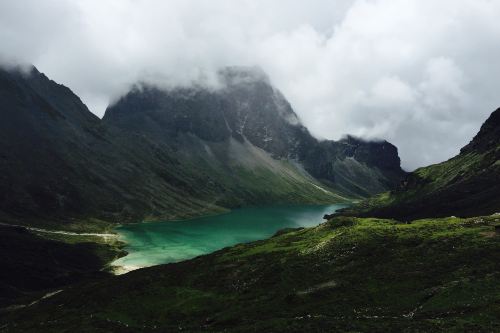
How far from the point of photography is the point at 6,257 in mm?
195750

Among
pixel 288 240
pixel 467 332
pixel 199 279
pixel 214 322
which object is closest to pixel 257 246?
pixel 288 240

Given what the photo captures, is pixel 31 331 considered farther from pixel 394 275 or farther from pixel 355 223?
pixel 355 223

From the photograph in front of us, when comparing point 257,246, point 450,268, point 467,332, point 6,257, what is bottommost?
point 467,332

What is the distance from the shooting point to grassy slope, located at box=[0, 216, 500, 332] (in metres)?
64.0

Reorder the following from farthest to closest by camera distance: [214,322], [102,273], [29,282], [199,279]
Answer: [102,273] < [29,282] < [199,279] < [214,322]

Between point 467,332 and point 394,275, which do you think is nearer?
point 467,332

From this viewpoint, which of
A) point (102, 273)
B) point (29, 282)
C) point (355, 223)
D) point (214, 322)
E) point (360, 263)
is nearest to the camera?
point (214, 322)

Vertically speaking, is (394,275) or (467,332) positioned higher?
(394,275)

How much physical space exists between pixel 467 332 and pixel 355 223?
69655 mm

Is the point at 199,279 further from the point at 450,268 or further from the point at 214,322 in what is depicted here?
the point at 450,268

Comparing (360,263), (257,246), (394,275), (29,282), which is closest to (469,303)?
(394,275)

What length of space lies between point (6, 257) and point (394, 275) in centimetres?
16862

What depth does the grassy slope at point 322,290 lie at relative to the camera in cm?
6397

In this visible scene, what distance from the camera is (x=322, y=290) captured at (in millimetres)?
80000
